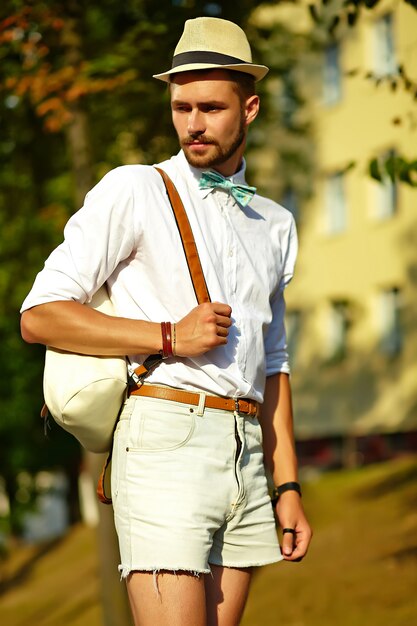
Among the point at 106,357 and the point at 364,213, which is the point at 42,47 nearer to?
the point at 106,357

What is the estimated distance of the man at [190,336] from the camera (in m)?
3.49

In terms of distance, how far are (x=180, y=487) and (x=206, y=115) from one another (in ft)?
3.83

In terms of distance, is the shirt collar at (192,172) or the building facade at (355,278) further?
the building facade at (355,278)

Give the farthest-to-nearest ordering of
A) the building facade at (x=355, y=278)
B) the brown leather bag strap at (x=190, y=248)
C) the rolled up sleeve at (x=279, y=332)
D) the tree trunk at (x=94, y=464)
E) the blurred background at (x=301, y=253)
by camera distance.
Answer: the building facade at (x=355, y=278), the tree trunk at (x=94, y=464), the blurred background at (x=301, y=253), the rolled up sleeve at (x=279, y=332), the brown leather bag strap at (x=190, y=248)

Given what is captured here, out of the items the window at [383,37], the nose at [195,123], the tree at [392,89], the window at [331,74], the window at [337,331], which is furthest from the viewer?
the window at [331,74]

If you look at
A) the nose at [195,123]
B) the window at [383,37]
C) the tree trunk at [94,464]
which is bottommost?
the tree trunk at [94,464]

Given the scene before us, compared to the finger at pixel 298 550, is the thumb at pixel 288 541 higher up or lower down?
higher up

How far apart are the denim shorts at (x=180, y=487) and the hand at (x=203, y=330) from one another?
0.18m

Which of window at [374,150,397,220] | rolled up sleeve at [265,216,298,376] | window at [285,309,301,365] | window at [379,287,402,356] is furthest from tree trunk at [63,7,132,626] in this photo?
window at [285,309,301,365]

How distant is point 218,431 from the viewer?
11.8 ft

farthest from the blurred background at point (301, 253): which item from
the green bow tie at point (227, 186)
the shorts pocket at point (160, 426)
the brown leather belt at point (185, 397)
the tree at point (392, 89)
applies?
the shorts pocket at point (160, 426)

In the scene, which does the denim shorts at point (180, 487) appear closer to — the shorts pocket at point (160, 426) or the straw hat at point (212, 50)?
the shorts pocket at point (160, 426)

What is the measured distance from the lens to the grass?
13.2 metres

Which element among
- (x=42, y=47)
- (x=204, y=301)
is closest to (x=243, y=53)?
(x=204, y=301)
